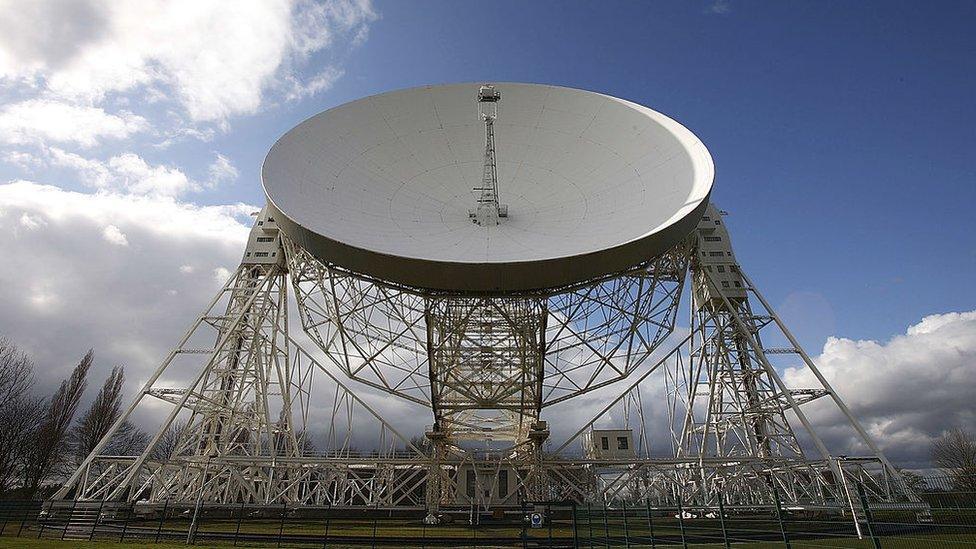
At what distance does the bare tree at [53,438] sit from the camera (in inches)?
1789

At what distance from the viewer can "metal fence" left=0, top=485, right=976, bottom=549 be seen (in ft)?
42.4

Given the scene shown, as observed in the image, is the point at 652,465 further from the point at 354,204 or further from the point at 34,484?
the point at 34,484

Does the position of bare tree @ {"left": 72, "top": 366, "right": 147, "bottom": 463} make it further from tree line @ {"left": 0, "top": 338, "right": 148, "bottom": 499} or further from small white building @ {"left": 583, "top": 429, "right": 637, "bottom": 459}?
small white building @ {"left": 583, "top": 429, "right": 637, "bottom": 459}

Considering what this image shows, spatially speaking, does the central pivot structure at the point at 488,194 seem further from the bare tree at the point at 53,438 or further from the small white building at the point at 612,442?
the bare tree at the point at 53,438

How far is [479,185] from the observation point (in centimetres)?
2625

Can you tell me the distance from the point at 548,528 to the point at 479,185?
14465 mm

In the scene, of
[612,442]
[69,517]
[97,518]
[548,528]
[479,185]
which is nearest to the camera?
[548,528]

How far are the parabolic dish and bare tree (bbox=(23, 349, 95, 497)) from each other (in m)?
39.4

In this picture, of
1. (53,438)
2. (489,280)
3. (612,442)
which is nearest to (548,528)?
(489,280)

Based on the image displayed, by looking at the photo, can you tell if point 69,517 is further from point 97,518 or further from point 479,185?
point 479,185

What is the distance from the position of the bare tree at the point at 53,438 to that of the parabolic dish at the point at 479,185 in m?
39.4

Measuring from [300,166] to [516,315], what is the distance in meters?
11.0

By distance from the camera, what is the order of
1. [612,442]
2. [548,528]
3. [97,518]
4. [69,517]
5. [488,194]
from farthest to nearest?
[612,442] < [488,194] < [69,517] < [97,518] < [548,528]

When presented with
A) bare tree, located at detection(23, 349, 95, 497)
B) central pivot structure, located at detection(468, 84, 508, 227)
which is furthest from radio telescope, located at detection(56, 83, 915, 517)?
bare tree, located at detection(23, 349, 95, 497)
